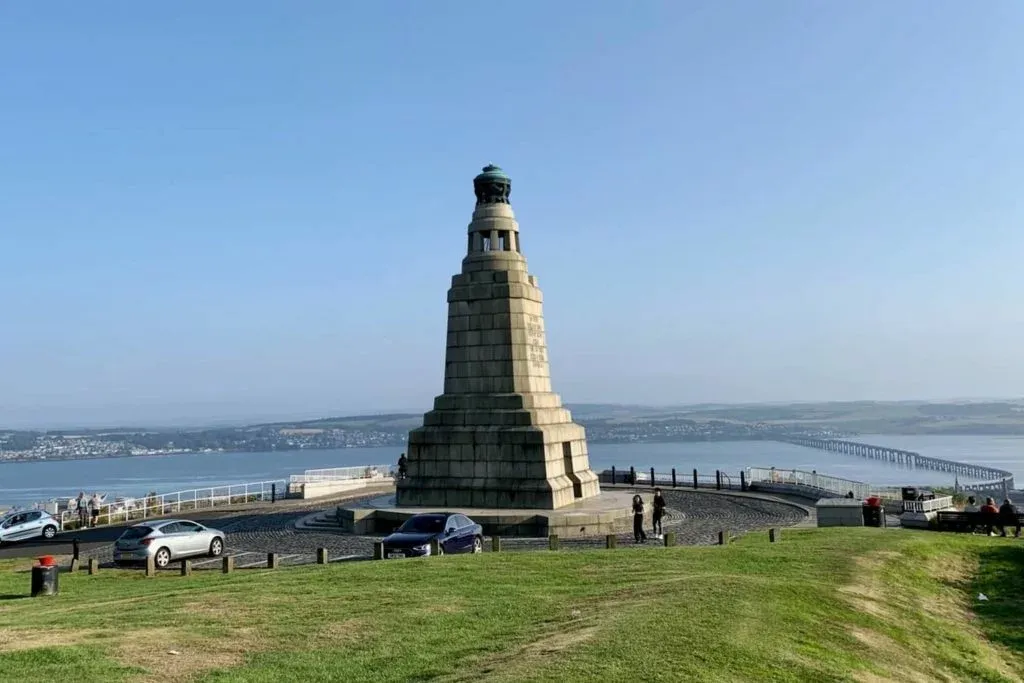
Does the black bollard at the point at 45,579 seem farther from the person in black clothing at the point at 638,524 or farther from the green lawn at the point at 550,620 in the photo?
the person in black clothing at the point at 638,524

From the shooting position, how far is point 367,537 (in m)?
27.9

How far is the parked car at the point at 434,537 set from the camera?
20844mm

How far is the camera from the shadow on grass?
14953 mm

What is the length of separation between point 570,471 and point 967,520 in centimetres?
1362

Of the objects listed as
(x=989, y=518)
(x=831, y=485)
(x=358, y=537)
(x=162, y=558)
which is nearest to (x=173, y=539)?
(x=162, y=558)

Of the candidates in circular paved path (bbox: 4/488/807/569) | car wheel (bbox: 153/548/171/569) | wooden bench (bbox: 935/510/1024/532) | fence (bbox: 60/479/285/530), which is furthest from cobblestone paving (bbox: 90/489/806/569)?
wooden bench (bbox: 935/510/1024/532)

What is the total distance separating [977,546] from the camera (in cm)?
2173

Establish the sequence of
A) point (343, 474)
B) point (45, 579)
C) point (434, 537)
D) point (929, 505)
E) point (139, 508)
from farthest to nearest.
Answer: point (343, 474)
point (139, 508)
point (929, 505)
point (434, 537)
point (45, 579)

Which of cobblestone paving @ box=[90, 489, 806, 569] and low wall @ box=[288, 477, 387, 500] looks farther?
low wall @ box=[288, 477, 387, 500]

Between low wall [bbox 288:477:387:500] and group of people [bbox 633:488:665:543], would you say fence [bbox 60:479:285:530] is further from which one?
group of people [bbox 633:488:665:543]

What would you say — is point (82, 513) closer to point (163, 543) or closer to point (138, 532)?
point (138, 532)

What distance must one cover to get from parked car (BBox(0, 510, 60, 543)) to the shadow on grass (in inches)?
1159

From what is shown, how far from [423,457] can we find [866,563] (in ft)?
58.7

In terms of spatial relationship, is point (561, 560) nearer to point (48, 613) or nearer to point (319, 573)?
point (319, 573)
